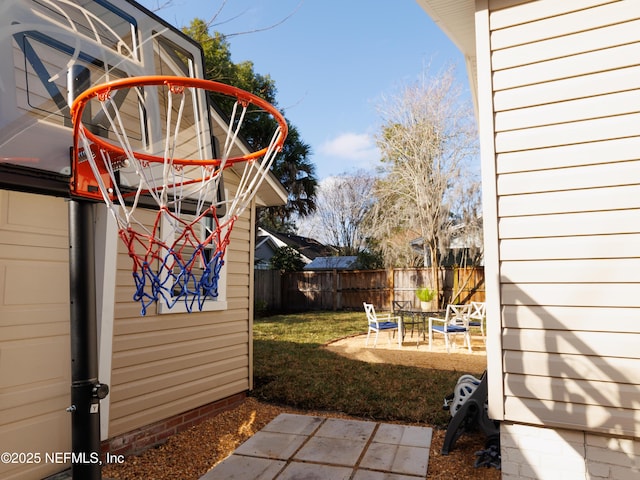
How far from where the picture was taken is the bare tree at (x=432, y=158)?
13.7 metres

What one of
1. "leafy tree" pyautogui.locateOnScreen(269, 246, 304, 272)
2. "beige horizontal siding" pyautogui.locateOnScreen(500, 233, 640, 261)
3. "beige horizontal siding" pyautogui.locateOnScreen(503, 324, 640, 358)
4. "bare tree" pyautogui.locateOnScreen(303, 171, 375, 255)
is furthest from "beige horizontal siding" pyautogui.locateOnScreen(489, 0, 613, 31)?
"bare tree" pyautogui.locateOnScreen(303, 171, 375, 255)

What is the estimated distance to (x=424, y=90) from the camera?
46.4 feet

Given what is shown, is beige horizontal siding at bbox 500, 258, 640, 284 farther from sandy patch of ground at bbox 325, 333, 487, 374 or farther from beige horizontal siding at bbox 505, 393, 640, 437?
sandy patch of ground at bbox 325, 333, 487, 374

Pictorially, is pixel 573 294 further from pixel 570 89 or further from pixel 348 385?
pixel 348 385

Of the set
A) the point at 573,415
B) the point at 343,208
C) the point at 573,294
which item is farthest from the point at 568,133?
the point at 343,208

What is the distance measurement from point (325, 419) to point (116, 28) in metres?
3.85

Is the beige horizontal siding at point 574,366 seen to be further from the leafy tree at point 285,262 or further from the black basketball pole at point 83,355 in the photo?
the leafy tree at point 285,262

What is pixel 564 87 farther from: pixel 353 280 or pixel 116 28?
pixel 353 280

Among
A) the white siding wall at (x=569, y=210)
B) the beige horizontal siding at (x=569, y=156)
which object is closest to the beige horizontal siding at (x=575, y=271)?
the white siding wall at (x=569, y=210)

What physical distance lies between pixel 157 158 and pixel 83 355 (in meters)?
1.22

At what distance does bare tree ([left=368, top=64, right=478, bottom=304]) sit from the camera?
13.7 m

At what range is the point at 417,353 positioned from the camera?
24.1 feet

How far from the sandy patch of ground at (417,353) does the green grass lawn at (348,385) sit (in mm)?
391

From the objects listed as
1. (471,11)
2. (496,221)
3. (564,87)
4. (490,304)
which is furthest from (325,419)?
(471,11)
